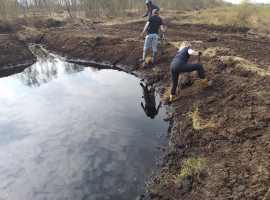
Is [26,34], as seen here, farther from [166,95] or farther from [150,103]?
[166,95]

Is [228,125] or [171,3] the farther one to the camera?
[171,3]

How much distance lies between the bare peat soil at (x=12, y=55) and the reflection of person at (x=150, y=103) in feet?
30.7

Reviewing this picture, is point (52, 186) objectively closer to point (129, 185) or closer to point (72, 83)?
point (129, 185)

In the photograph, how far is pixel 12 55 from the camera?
11930 millimetres

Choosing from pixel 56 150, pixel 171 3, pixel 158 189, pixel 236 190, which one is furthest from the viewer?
pixel 171 3

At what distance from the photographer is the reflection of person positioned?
5795 millimetres

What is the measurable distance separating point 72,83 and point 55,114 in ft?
9.23

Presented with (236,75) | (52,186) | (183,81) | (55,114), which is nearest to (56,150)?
(52,186)

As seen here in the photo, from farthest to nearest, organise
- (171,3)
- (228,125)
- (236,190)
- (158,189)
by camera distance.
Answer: (171,3) < (228,125) < (158,189) < (236,190)

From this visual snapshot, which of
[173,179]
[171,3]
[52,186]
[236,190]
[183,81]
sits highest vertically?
[171,3]

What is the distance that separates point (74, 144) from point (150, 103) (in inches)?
119

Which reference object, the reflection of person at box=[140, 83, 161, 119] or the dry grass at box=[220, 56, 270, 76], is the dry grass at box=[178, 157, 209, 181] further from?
the dry grass at box=[220, 56, 270, 76]

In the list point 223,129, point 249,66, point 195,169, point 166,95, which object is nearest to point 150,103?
point 166,95

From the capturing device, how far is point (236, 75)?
5250 mm
